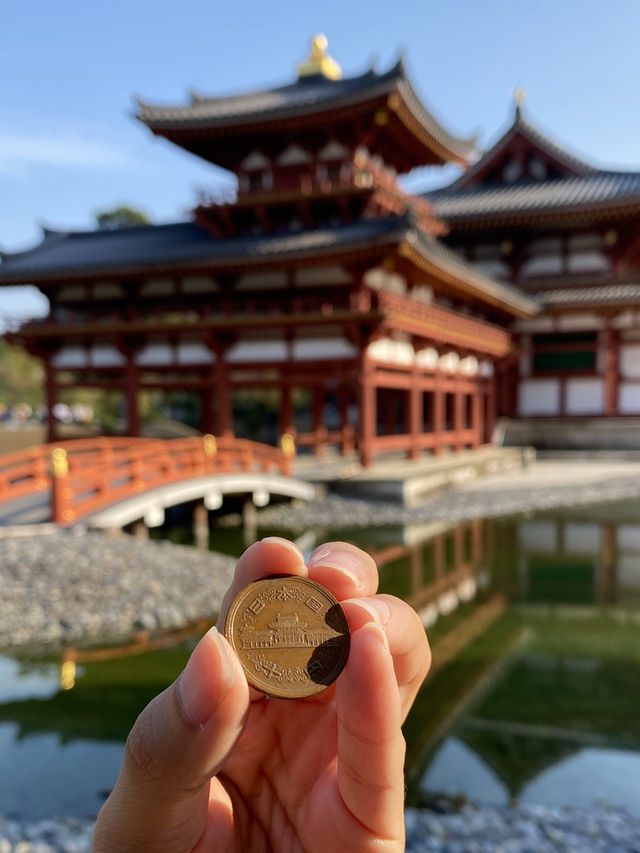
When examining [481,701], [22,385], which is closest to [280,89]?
[481,701]

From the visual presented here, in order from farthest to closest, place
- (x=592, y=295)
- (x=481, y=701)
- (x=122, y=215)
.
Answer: (x=122, y=215) < (x=592, y=295) < (x=481, y=701)

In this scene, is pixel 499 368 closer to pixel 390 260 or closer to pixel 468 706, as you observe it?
pixel 390 260

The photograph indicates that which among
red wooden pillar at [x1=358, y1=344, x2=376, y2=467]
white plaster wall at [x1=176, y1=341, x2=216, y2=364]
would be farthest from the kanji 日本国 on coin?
white plaster wall at [x1=176, y1=341, x2=216, y2=364]

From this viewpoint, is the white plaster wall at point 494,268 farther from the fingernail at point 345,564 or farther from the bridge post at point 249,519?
the fingernail at point 345,564

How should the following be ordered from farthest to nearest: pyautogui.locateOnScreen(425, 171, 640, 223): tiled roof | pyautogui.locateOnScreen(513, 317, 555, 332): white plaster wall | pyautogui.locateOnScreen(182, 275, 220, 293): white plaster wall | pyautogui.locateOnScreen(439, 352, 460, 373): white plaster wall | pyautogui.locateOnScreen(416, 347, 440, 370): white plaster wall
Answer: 1. pyautogui.locateOnScreen(513, 317, 555, 332): white plaster wall
2. pyautogui.locateOnScreen(425, 171, 640, 223): tiled roof
3. pyautogui.locateOnScreen(439, 352, 460, 373): white plaster wall
4. pyautogui.locateOnScreen(416, 347, 440, 370): white plaster wall
5. pyautogui.locateOnScreen(182, 275, 220, 293): white plaster wall

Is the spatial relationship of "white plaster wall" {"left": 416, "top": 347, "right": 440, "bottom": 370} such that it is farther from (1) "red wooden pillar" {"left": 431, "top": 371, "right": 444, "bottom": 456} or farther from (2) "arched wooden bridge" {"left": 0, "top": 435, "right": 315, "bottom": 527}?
(2) "arched wooden bridge" {"left": 0, "top": 435, "right": 315, "bottom": 527}

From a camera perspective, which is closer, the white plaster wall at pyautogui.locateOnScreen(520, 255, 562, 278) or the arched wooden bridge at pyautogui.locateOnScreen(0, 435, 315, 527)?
the arched wooden bridge at pyautogui.locateOnScreen(0, 435, 315, 527)

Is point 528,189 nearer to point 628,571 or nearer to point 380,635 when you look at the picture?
point 628,571
